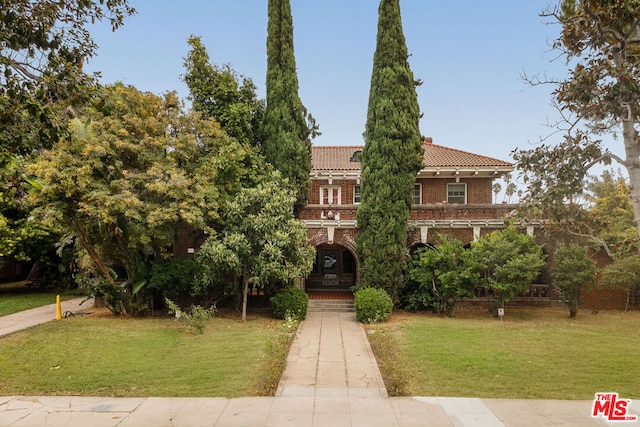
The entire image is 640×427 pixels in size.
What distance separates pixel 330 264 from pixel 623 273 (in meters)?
13.4

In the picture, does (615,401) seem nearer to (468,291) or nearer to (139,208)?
(468,291)

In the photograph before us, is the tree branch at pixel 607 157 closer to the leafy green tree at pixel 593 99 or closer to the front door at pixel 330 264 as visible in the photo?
the leafy green tree at pixel 593 99

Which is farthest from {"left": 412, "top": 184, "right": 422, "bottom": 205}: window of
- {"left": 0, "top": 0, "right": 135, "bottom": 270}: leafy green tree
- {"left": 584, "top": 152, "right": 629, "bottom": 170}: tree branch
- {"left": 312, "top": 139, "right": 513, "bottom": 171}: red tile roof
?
{"left": 0, "top": 0, "right": 135, "bottom": 270}: leafy green tree

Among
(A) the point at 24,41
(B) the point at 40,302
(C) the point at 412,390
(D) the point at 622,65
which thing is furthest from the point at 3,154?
(B) the point at 40,302

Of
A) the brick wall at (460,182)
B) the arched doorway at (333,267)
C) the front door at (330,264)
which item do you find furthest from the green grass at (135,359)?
the brick wall at (460,182)

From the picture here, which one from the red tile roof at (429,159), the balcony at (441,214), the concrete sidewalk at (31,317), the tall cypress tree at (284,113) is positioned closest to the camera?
the concrete sidewalk at (31,317)

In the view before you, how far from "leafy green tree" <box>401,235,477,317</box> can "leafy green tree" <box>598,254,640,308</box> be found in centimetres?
528

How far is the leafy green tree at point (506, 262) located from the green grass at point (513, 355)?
1.31 m

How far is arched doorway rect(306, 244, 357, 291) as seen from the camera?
920 inches

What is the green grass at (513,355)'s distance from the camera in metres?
7.81

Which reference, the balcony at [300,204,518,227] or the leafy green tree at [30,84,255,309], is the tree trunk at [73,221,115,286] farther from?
the balcony at [300,204,518,227]

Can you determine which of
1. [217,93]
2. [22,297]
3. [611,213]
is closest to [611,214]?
[611,213]

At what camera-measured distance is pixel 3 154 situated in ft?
17.5

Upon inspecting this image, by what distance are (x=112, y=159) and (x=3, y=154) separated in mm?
8601
